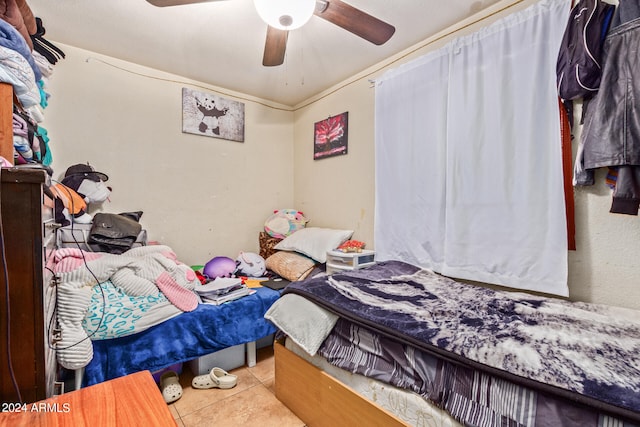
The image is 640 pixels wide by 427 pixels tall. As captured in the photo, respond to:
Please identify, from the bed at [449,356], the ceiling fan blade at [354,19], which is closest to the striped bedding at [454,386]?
the bed at [449,356]

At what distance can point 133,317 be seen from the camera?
5.22 ft

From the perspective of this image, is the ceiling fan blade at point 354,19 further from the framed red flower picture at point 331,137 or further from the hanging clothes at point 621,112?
the framed red flower picture at point 331,137

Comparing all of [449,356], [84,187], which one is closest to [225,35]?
[84,187]

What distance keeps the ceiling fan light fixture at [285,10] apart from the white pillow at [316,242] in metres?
1.67

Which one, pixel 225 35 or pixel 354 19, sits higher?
pixel 225 35

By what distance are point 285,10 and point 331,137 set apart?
165cm

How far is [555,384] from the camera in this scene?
759 millimetres

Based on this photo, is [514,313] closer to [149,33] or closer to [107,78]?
[149,33]

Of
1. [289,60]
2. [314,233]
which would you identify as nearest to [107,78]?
[289,60]

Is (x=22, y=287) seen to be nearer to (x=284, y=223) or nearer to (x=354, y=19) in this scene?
(x=354, y=19)

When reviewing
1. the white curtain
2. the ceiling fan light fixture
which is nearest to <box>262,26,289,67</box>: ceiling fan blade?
the ceiling fan light fixture

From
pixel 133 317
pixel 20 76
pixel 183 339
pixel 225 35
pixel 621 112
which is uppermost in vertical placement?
pixel 225 35

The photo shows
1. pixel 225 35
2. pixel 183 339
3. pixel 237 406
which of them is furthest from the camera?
pixel 225 35

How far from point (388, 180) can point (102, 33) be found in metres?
2.40
